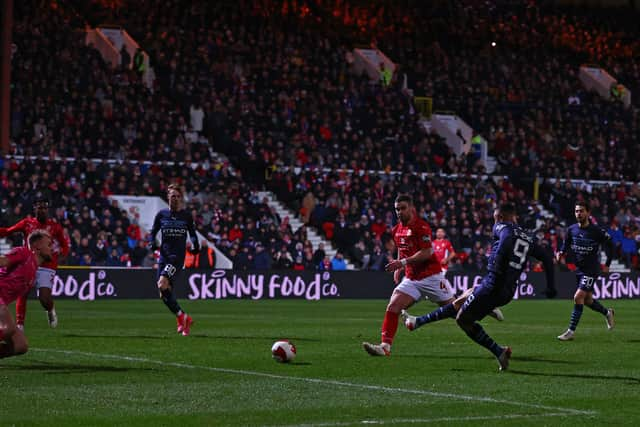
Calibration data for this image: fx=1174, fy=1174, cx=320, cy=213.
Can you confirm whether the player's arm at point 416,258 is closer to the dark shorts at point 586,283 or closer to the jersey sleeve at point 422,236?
the jersey sleeve at point 422,236

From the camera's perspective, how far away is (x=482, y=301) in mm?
13570

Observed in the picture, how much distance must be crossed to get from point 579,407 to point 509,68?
47.8 m

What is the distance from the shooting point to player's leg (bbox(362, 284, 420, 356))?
15316 mm

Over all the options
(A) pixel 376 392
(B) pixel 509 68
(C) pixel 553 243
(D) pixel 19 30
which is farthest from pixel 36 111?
(A) pixel 376 392

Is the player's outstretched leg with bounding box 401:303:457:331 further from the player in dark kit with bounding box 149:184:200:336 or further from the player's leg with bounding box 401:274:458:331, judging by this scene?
the player in dark kit with bounding box 149:184:200:336

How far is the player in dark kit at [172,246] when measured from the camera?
18.8 metres

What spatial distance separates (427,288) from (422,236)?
718 mm

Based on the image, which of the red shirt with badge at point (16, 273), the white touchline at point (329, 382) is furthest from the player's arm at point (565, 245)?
the red shirt with badge at point (16, 273)

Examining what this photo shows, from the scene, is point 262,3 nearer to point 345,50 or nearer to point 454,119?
point 345,50

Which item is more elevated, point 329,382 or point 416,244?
point 416,244

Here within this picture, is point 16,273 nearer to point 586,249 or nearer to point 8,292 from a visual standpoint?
point 8,292

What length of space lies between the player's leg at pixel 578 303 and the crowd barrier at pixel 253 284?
1141cm

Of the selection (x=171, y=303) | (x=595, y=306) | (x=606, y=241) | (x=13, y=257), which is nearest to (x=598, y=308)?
(x=595, y=306)

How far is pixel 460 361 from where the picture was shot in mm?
14969
